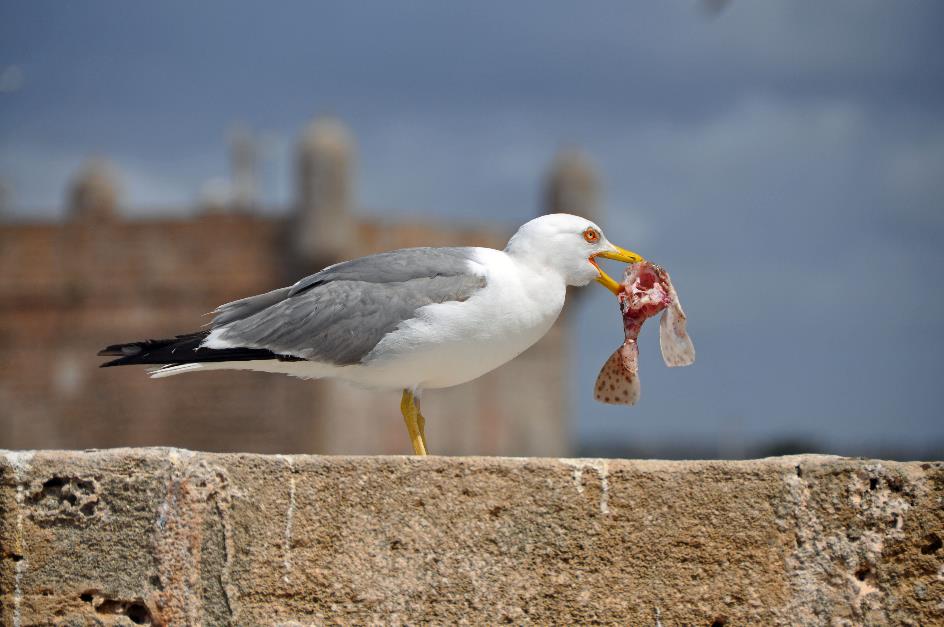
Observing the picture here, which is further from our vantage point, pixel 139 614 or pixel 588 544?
pixel 139 614

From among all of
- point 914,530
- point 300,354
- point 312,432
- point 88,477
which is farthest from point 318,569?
point 312,432

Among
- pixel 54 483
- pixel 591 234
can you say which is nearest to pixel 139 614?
pixel 54 483

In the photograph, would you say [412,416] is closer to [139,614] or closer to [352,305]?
[352,305]

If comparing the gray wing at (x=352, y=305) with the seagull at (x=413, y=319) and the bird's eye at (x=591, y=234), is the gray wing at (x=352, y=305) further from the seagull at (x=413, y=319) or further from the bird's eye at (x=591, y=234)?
the bird's eye at (x=591, y=234)

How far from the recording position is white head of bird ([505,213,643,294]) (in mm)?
5645

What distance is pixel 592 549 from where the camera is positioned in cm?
436

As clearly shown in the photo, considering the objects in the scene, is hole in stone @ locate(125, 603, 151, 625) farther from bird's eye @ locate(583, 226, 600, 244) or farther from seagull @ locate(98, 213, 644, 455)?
bird's eye @ locate(583, 226, 600, 244)

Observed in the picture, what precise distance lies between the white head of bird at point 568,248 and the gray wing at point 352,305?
0.23 m

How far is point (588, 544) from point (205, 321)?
23770mm

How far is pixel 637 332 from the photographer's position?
5.46m

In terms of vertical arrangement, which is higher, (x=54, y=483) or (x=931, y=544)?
(x=54, y=483)

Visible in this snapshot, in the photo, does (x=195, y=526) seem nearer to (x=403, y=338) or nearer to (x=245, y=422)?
(x=403, y=338)

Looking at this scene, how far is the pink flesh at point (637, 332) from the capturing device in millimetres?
5371

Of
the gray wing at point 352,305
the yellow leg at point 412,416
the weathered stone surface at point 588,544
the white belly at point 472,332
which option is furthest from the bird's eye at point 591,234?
the weathered stone surface at point 588,544
